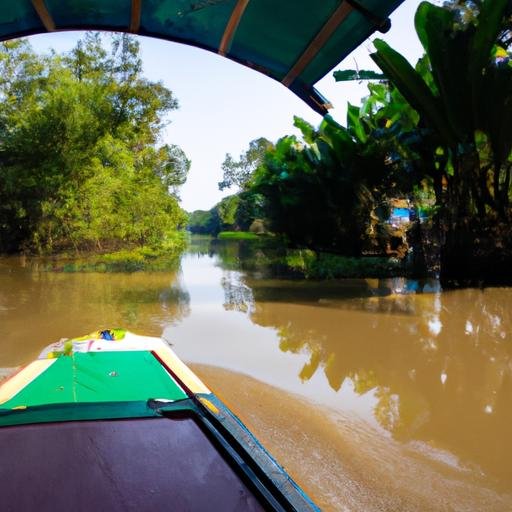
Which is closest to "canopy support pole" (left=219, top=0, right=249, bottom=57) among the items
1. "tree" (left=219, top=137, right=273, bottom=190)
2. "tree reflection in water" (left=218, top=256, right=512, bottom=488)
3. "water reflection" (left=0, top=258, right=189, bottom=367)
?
"tree reflection in water" (left=218, top=256, right=512, bottom=488)

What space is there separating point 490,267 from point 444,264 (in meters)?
0.88

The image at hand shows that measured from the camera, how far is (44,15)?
179 cm

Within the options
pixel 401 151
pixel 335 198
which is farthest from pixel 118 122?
pixel 401 151

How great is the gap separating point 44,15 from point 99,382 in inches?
82.0

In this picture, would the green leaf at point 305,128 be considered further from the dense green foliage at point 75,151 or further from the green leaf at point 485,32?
the green leaf at point 485,32

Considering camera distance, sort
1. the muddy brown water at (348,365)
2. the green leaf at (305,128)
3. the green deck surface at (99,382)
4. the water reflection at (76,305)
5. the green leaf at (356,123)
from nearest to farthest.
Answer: the green deck surface at (99,382) → the muddy brown water at (348,365) → the water reflection at (76,305) → the green leaf at (356,123) → the green leaf at (305,128)

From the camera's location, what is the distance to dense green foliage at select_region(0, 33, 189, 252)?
56.1 feet

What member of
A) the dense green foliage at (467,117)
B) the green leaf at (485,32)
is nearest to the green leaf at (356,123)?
the dense green foliage at (467,117)

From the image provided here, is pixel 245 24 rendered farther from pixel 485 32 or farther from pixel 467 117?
pixel 467 117

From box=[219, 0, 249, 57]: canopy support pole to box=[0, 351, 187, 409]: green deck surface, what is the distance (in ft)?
5.98

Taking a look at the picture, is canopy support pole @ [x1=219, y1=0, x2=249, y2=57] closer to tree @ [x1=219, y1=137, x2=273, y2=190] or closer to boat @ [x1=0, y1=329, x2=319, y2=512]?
boat @ [x1=0, y1=329, x2=319, y2=512]

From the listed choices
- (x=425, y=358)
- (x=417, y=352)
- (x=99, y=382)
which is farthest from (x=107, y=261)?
(x=99, y=382)

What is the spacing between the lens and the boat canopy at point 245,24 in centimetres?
167

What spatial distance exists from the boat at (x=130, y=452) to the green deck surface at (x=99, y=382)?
1 cm
